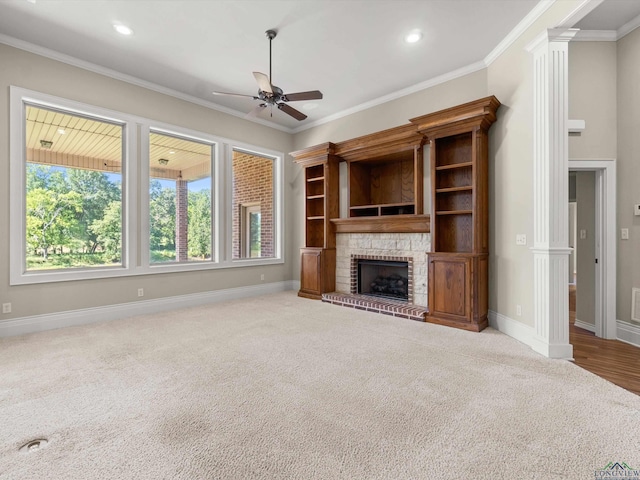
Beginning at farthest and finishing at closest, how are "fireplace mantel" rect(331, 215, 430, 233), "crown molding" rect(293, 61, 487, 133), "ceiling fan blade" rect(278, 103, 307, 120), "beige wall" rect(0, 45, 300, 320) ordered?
1. "fireplace mantel" rect(331, 215, 430, 233)
2. "crown molding" rect(293, 61, 487, 133)
3. "ceiling fan blade" rect(278, 103, 307, 120)
4. "beige wall" rect(0, 45, 300, 320)

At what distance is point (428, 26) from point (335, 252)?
3604 millimetres

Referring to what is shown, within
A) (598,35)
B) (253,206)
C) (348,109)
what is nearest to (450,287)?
(598,35)

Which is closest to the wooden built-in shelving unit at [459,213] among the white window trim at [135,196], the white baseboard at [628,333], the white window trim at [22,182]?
the white baseboard at [628,333]

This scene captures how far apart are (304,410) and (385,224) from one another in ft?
11.2

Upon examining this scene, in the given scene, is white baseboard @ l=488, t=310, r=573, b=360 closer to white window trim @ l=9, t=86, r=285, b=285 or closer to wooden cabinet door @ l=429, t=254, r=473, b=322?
wooden cabinet door @ l=429, t=254, r=473, b=322

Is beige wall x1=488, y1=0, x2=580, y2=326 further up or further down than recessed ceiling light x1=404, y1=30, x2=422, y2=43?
further down

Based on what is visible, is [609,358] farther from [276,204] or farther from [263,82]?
[276,204]

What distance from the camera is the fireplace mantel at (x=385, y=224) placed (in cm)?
456

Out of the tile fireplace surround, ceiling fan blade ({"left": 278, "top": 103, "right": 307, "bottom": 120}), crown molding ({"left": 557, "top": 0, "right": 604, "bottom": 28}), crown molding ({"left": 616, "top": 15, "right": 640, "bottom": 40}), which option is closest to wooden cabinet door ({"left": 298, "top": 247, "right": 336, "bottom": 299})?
the tile fireplace surround

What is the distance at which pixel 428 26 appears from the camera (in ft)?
11.1

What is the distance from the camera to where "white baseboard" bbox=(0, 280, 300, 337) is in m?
3.65

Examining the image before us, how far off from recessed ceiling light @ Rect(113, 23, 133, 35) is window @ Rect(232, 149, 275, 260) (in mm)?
2471

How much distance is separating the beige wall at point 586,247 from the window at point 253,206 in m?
4.88

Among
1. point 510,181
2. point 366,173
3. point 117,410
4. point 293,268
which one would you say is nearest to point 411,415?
point 117,410
